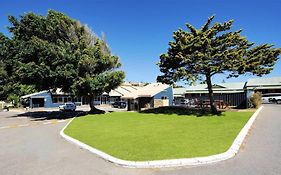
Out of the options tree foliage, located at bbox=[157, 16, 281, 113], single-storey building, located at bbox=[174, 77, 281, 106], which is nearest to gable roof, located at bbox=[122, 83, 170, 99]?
single-storey building, located at bbox=[174, 77, 281, 106]

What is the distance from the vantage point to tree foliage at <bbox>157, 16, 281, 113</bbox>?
72.3 feet

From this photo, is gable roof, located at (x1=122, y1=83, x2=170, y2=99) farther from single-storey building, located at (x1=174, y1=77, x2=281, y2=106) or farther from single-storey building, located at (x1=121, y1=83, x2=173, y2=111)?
single-storey building, located at (x1=174, y1=77, x2=281, y2=106)

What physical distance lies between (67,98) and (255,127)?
52188mm

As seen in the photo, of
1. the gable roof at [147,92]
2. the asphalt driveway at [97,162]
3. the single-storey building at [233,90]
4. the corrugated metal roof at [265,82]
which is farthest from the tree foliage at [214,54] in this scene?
the corrugated metal roof at [265,82]

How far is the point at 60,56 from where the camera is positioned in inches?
1167

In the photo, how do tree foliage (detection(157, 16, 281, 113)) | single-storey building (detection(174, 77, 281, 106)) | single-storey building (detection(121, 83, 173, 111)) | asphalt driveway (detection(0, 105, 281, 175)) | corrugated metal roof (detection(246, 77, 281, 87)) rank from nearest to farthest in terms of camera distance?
1. asphalt driveway (detection(0, 105, 281, 175))
2. tree foliage (detection(157, 16, 281, 113))
3. single-storey building (detection(174, 77, 281, 106))
4. single-storey building (detection(121, 83, 173, 111))
5. corrugated metal roof (detection(246, 77, 281, 87))

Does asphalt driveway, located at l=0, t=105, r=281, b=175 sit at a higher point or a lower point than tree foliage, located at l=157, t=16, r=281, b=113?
lower

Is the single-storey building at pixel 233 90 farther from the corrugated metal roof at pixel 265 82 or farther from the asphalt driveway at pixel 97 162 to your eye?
the asphalt driveway at pixel 97 162

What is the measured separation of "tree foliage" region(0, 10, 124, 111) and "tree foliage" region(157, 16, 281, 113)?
9.93 meters

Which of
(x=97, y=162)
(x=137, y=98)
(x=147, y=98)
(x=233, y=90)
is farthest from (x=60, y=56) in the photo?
(x=97, y=162)

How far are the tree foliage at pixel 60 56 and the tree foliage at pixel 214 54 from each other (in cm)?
993

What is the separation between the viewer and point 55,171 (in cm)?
782

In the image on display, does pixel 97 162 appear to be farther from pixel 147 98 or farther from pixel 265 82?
pixel 265 82

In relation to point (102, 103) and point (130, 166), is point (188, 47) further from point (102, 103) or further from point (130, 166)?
point (102, 103)
